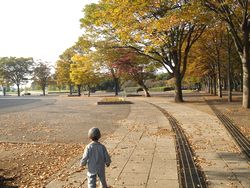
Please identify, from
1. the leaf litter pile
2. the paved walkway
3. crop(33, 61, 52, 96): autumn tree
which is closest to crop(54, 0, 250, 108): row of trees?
the paved walkway

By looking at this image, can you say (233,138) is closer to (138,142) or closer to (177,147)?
(177,147)

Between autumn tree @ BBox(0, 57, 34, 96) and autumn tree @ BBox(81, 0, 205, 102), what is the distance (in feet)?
171

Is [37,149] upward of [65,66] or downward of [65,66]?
downward

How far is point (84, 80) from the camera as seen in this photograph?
164 ft

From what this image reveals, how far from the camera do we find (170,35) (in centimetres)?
2728

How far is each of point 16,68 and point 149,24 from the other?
6334 centimetres

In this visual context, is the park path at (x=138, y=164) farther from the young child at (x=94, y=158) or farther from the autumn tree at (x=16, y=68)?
the autumn tree at (x=16, y=68)

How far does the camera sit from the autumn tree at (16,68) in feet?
251

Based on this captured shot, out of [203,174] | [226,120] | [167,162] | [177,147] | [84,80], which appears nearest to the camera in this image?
[203,174]

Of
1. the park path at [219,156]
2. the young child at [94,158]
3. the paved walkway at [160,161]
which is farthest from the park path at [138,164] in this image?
the young child at [94,158]

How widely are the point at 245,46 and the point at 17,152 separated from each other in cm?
1530

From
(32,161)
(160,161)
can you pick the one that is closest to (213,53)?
(160,161)

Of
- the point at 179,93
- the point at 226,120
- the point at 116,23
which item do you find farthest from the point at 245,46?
the point at 179,93

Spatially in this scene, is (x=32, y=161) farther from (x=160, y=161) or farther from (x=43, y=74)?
(x=43, y=74)
